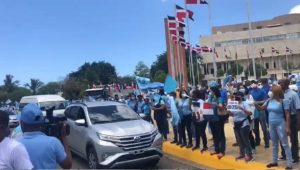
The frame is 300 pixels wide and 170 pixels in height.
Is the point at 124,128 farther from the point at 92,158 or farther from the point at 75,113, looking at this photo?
the point at 75,113

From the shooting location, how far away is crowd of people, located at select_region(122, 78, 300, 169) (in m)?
8.70

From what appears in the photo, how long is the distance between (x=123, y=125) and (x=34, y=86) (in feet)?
383

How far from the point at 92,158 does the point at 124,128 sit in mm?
1039

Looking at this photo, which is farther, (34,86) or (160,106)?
(34,86)

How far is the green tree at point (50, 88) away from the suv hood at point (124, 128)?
10571 centimetres

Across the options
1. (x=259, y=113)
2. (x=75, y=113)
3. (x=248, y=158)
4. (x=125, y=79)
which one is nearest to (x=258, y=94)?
(x=259, y=113)

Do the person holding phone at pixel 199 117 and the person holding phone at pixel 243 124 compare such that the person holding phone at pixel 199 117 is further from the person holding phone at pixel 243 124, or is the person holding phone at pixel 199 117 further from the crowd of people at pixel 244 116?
the person holding phone at pixel 243 124

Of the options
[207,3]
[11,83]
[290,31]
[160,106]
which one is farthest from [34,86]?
[160,106]

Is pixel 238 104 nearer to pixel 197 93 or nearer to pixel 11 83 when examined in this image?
pixel 197 93

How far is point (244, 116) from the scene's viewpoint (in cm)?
986

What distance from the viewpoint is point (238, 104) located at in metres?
9.93

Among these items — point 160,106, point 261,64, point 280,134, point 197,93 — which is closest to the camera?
point 280,134

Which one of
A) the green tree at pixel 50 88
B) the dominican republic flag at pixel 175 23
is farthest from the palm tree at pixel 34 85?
the dominican republic flag at pixel 175 23

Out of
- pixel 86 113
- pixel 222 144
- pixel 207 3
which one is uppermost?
pixel 207 3
